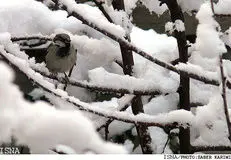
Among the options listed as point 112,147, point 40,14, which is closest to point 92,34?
point 40,14

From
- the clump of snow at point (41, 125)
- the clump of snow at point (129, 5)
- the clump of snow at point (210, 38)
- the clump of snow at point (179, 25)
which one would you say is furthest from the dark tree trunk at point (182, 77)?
the clump of snow at point (41, 125)

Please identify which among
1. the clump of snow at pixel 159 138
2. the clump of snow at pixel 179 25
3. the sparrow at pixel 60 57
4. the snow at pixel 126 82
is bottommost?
the clump of snow at pixel 159 138

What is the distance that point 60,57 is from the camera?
1099 millimetres

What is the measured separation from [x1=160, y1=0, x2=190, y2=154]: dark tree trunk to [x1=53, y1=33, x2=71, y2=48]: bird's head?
27 cm

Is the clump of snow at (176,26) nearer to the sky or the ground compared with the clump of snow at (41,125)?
nearer to the ground

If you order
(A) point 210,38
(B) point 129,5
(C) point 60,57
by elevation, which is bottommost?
(C) point 60,57

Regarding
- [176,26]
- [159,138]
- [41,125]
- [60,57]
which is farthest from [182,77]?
[41,125]

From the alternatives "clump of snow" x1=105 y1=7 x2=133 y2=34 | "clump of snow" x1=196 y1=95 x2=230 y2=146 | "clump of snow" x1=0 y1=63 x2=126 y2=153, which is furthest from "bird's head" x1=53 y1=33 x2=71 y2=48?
"clump of snow" x1=0 y1=63 x2=126 y2=153

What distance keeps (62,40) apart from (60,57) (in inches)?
3.8

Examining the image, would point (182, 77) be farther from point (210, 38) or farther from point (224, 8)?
point (210, 38)

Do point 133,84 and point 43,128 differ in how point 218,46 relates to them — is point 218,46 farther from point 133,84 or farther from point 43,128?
point 133,84

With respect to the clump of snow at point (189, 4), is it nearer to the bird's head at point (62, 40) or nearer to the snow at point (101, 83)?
the snow at point (101, 83)

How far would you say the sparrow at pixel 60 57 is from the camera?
1066mm

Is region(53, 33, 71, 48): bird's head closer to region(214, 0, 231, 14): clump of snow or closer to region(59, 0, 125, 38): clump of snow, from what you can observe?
region(59, 0, 125, 38): clump of snow
